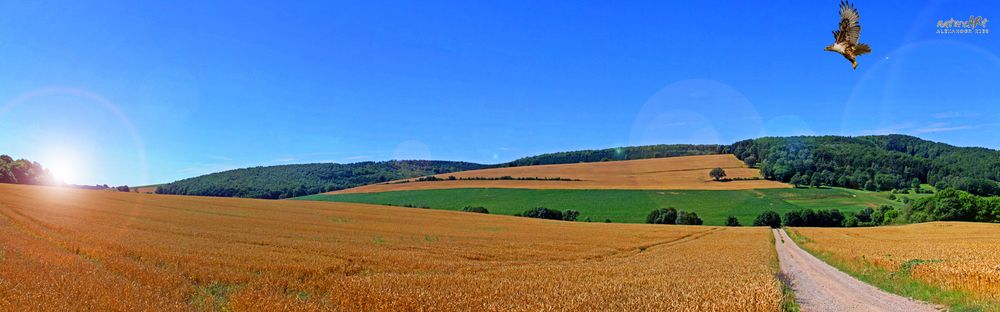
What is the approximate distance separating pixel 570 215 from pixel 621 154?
283 ft

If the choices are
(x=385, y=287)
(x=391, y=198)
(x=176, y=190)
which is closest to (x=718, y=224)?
(x=391, y=198)

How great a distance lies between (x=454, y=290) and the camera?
40.8 feet

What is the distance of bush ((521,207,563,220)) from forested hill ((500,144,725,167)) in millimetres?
76318

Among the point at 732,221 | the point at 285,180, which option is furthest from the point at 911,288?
the point at 285,180

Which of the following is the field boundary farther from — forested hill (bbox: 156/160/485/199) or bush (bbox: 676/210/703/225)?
forested hill (bbox: 156/160/485/199)

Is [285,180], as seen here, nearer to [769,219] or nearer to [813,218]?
[769,219]

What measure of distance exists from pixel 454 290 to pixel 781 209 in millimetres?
98717

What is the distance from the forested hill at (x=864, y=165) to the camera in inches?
4567

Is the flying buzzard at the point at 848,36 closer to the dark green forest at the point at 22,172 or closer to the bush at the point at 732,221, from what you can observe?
the bush at the point at 732,221

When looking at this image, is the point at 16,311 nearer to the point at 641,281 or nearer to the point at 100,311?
the point at 100,311

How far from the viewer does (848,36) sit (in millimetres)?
5922

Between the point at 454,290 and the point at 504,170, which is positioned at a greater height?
the point at 504,170

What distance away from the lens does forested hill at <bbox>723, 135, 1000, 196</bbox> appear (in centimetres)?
11600

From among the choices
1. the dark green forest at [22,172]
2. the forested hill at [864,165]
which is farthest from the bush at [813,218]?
the dark green forest at [22,172]
